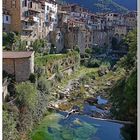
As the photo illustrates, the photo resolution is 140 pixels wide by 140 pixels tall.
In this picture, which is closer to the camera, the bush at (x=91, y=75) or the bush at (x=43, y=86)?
the bush at (x=43, y=86)

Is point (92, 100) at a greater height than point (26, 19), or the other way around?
point (26, 19)

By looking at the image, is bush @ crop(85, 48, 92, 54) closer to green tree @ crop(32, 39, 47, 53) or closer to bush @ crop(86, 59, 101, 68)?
bush @ crop(86, 59, 101, 68)

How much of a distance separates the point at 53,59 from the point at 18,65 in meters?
1.47

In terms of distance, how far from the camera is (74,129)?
315 cm

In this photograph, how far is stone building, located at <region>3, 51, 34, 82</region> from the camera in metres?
3.08

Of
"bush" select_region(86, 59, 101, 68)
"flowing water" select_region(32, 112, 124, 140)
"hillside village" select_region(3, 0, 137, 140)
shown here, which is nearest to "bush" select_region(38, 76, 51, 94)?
"hillside village" select_region(3, 0, 137, 140)

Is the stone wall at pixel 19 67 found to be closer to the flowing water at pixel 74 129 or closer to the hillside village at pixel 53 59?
the hillside village at pixel 53 59

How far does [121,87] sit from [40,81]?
2.80 feet

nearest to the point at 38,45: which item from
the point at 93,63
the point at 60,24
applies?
the point at 93,63

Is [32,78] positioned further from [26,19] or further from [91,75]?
[91,75]

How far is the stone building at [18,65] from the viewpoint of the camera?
3.08 meters

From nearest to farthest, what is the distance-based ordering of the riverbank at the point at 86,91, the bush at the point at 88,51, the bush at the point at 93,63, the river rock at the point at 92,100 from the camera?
the riverbank at the point at 86,91, the river rock at the point at 92,100, the bush at the point at 93,63, the bush at the point at 88,51

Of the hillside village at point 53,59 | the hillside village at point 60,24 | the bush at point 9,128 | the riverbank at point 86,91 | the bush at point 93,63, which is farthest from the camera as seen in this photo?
the bush at point 93,63

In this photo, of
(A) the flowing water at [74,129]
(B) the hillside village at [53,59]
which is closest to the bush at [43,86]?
(B) the hillside village at [53,59]
